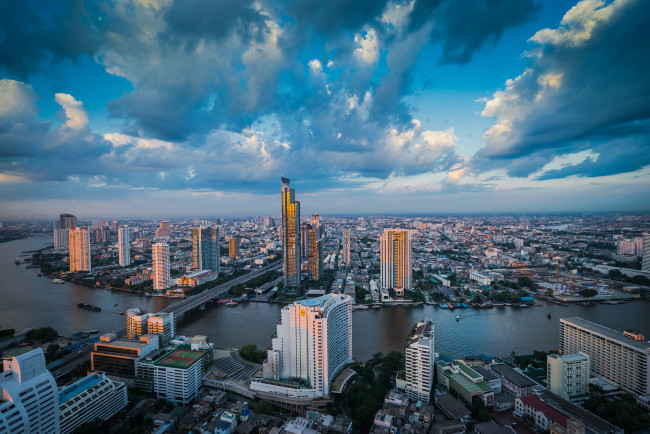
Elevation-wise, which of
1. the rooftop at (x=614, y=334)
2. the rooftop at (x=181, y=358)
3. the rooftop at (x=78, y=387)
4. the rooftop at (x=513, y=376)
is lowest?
the rooftop at (x=513, y=376)

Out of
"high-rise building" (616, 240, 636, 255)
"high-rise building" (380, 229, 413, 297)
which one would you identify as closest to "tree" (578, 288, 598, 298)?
"high-rise building" (380, 229, 413, 297)

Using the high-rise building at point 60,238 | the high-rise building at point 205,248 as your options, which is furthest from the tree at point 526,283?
the high-rise building at point 60,238

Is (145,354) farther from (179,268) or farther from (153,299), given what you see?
(179,268)

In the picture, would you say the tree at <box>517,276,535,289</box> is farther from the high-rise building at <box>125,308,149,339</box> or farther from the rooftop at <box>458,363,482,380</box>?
the high-rise building at <box>125,308,149,339</box>

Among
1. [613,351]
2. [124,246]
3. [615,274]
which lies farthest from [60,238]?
[615,274]

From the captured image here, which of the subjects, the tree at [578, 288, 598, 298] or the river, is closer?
the river

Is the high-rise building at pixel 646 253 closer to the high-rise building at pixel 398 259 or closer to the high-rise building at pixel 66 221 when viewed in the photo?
the high-rise building at pixel 398 259

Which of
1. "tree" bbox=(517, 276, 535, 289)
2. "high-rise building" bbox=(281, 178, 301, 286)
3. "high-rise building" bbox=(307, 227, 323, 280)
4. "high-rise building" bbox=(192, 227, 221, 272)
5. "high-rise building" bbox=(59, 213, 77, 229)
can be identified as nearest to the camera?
"tree" bbox=(517, 276, 535, 289)

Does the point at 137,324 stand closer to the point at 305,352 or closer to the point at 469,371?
the point at 305,352
